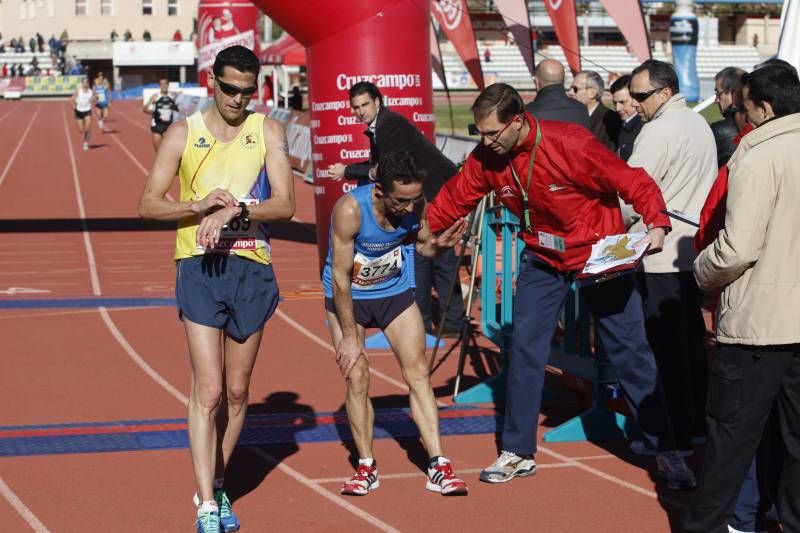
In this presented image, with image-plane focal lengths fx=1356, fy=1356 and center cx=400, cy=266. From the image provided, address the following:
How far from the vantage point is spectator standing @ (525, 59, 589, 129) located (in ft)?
29.4

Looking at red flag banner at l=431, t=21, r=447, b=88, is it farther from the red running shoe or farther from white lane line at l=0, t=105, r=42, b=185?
the red running shoe

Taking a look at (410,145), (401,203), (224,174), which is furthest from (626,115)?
(224,174)

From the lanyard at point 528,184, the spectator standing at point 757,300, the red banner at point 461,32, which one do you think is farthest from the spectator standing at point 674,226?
the red banner at point 461,32

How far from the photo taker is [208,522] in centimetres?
570

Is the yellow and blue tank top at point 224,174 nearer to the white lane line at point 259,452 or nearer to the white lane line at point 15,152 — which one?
the white lane line at point 259,452

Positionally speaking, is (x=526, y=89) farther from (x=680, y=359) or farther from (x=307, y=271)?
(x=680, y=359)

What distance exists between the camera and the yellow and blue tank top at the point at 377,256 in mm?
6301

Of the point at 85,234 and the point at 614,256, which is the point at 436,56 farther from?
the point at 614,256

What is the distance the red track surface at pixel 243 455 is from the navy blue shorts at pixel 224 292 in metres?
0.94

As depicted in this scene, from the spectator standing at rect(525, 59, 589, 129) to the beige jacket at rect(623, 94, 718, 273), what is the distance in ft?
6.39

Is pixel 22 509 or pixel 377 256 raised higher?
pixel 377 256

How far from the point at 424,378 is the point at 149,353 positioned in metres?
4.25

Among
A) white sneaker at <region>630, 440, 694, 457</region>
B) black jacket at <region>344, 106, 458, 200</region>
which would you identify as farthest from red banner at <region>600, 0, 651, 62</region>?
white sneaker at <region>630, 440, 694, 457</region>

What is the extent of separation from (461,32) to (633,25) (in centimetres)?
331
